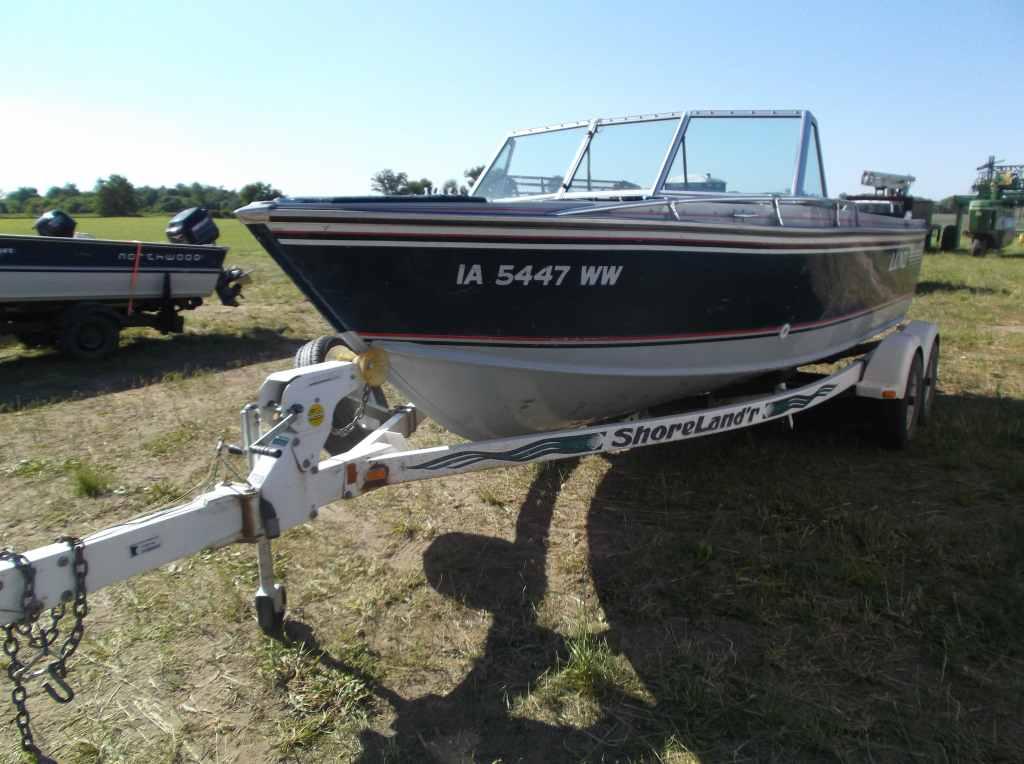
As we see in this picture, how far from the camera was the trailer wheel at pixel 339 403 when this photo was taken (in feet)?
12.0

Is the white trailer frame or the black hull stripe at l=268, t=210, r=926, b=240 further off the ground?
the black hull stripe at l=268, t=210, r=926, b=240

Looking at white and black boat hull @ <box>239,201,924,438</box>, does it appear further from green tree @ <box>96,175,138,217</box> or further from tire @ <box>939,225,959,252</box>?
green tree @ <box>96,175,138,217</box>

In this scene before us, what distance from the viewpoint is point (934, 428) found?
18.6 feet

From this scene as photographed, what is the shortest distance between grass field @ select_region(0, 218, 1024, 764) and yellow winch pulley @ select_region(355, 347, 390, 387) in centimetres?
106

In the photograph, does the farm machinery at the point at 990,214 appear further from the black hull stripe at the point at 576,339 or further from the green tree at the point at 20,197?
the green tree at the point at 20,197

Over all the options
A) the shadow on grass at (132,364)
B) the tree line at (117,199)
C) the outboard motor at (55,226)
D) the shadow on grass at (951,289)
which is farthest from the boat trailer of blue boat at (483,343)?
the tree line at (117,199)

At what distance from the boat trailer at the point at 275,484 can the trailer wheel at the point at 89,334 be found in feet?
19.8

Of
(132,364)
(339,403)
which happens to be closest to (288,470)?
(339,403)

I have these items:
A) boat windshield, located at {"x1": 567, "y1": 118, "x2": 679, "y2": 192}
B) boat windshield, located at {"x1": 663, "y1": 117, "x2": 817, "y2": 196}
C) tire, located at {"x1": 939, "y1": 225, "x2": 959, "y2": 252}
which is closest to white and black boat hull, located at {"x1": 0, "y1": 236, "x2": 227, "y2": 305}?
boat windshield, located at {"x1": 567, "y1": 118, "x2": 679, "y2": 192}

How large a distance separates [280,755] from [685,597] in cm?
183

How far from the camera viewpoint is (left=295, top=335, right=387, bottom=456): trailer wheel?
367 cm

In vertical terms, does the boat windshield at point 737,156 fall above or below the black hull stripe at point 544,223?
above

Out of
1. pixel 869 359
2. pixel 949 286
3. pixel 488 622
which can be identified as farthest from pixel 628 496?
pixel 949 286

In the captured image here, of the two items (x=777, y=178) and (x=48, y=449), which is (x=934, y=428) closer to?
(x=777, y=178)
